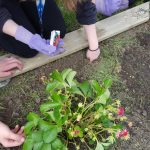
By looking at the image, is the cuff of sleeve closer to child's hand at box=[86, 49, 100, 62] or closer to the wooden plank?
the wooden plank

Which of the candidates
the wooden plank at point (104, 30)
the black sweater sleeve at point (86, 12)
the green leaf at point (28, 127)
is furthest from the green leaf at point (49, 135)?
the black sweater sleeve at point (86, 12)

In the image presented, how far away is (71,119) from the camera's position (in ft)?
6.21

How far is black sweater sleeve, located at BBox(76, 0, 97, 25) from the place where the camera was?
7.40 feet

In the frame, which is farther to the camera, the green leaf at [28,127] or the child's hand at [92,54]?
the child's hand at [92,54]

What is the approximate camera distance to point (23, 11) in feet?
8.27

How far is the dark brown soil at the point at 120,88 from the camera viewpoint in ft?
7.10

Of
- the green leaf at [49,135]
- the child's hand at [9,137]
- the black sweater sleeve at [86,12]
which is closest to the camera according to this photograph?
the green leaf at [49,135]

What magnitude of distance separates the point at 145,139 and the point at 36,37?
0.89 meters

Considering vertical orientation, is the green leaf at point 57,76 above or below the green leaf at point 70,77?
above

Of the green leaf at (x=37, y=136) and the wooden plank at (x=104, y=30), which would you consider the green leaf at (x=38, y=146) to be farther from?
the wooden plank at (x=104, y=30)

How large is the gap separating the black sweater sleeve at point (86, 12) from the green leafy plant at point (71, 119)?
21.8 inches

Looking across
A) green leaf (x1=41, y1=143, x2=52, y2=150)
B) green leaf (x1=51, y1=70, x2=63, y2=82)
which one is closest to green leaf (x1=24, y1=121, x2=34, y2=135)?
green leaf (x1=41, y1=143, x2=52, y2=150)

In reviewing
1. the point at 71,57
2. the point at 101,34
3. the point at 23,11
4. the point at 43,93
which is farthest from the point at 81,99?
the point at 23,11

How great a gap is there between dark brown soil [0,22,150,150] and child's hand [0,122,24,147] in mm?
207
